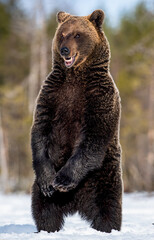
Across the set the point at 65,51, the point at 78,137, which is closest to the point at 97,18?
the point at 65,51

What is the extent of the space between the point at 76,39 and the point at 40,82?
17.4 meters

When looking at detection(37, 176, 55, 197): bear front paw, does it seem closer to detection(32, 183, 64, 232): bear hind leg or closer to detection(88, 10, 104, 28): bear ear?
detection(32, 183, 64, 232): bear hind leg

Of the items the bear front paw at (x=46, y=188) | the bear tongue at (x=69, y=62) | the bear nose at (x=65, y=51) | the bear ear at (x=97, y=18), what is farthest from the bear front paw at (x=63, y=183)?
the bear ear at (x=97, y=18)

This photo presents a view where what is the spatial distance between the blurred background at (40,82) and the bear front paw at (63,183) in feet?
28.7

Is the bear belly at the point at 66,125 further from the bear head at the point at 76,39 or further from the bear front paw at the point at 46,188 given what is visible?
the bear head at the point at 76,39

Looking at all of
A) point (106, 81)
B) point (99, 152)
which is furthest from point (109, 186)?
point (106, 81)

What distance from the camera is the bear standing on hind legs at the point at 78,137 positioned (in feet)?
16.5

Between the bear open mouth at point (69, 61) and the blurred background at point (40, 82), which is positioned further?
the blurred background at point (40, 82)

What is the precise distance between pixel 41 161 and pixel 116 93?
1180 mm

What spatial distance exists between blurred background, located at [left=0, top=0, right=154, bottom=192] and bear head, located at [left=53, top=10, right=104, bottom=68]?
797 centimetres

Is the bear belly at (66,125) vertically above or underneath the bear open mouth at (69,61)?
underneath

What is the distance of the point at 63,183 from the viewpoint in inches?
194

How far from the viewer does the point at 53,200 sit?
5191 mm

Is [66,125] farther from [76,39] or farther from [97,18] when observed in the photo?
[97,18]
